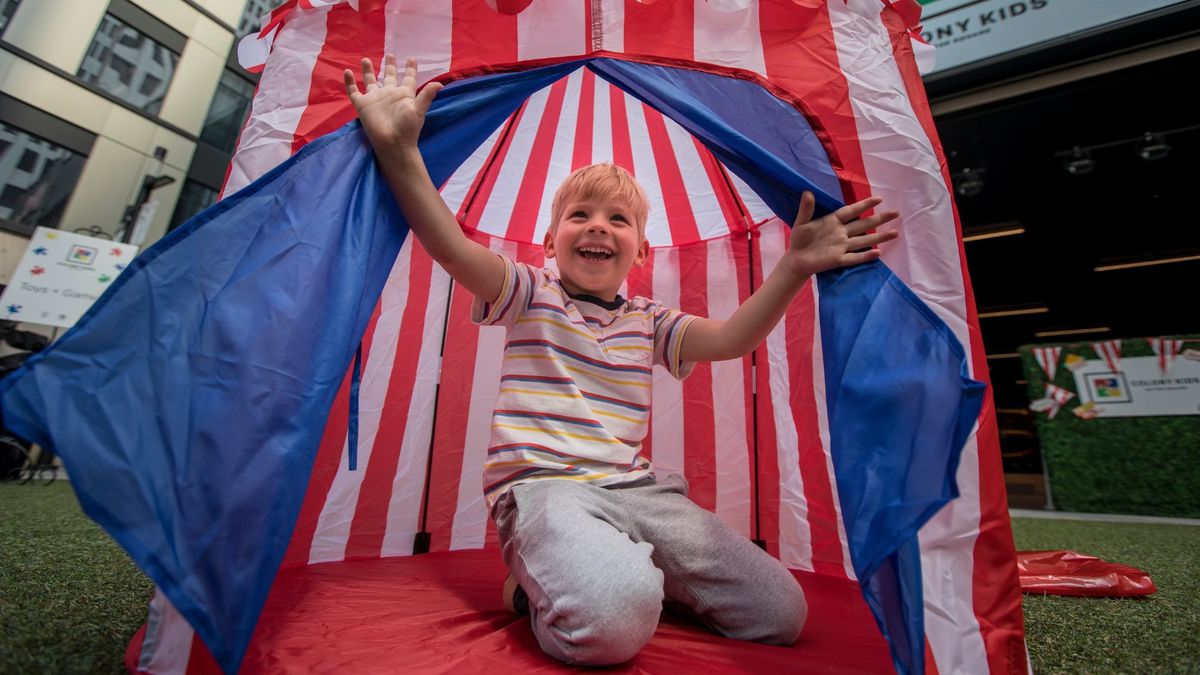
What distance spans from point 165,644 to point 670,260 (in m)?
1.48

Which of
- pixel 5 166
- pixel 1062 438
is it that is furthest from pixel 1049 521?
pixel 5 166

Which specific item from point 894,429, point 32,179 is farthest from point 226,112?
point 894,429

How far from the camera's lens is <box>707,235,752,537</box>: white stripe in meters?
1.60

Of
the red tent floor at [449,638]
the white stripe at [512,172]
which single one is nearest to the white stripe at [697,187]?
the white stripe at [512,172]

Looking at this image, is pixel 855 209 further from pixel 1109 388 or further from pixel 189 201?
pixel 189 201

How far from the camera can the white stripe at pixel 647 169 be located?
1613 mm

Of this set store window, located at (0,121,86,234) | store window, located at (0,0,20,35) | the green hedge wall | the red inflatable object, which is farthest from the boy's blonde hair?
store window, located at (0,0,20,35)

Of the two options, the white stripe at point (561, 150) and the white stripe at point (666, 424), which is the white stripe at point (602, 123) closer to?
the white stripe at point (561, 150)

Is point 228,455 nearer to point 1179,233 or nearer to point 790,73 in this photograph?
point 790,73

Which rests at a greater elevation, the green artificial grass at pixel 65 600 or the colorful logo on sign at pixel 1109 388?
the colorful logo on sign at pixel 1109 388

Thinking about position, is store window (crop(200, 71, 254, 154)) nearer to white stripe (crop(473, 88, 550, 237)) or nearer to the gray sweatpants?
white stripe (crop(473, 88, 550, 237))

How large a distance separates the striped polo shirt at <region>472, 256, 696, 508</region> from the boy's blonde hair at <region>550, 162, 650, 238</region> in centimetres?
18

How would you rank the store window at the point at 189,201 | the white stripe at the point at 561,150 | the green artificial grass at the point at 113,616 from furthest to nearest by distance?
the store window at the point at 189,201, the white stripe at the point at 561,150, the green artificial grass at the point at 113,616

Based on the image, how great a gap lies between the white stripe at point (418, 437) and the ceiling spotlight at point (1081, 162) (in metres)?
4.57
